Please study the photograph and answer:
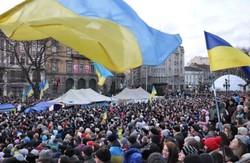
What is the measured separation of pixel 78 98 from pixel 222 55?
73.0ft

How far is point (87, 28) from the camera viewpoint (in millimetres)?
5324

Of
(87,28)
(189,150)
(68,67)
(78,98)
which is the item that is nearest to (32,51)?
(68,67)

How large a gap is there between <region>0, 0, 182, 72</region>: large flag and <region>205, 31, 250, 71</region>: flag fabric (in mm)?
2368

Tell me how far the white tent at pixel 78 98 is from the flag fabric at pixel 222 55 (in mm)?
20700

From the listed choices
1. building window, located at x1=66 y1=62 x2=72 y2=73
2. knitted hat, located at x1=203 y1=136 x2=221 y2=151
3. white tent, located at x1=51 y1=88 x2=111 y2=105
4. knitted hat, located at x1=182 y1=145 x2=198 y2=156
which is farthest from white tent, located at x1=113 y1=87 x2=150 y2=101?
building window, located at x1=66 y1=62 x2=72 y2=73

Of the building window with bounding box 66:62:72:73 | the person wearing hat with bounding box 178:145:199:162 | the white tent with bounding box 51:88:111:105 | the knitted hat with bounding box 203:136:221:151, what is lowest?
the knitted hat with bounding box 203:136:221:151

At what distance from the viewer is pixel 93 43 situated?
17.7 ft

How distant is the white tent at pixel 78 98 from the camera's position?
27953 millimetres

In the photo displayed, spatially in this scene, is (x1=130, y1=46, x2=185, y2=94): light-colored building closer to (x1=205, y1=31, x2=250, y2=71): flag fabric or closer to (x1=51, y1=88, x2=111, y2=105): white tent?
(x1=51, y1=88, x2=111, y2=105): white tent

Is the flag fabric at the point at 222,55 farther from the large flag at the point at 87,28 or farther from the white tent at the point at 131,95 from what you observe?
the white tent at the point at 131,95

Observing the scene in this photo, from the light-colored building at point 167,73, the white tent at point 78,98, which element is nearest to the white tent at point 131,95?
the white tent at point 78,98

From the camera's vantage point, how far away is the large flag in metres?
5.32

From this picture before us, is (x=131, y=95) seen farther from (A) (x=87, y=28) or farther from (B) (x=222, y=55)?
(A) (x=87, y=28)

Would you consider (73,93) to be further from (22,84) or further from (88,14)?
(22,84)
